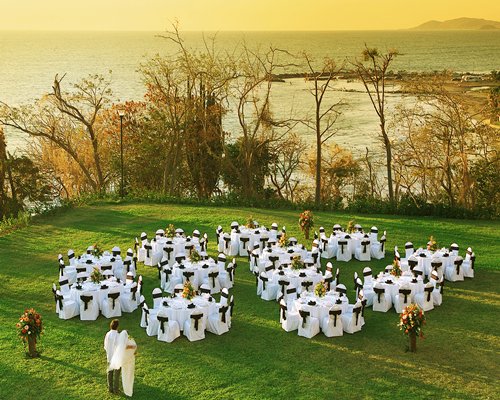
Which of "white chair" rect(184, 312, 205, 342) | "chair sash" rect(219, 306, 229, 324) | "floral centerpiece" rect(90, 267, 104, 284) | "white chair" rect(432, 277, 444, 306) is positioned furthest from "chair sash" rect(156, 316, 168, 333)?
"white chair" rect(432, 277, 444, 306)

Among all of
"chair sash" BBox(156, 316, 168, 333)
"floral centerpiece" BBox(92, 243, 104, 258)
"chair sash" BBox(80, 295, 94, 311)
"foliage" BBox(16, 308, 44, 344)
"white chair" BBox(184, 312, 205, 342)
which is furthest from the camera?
"floral centerpiece" BBox(92, 243, 104, 258)

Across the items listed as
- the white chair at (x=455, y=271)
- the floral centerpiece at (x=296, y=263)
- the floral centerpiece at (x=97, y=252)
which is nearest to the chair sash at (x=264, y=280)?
the floral centerpiece at (x=296, y=263)

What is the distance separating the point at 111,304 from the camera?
1816 centimetres

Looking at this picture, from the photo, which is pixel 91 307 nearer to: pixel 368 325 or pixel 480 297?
pixel 368 325

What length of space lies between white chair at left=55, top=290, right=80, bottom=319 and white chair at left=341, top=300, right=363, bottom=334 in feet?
23.8

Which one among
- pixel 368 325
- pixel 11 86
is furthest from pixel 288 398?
pixel 11 86

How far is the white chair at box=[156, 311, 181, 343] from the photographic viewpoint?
53.8ft

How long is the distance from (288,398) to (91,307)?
22.1 feet

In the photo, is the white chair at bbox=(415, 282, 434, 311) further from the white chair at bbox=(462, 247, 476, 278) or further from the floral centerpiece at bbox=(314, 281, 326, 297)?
the white chair at bbox=(462, 247, 476, 278)

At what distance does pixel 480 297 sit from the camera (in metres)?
19.7

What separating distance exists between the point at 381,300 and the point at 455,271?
3749 millimetres

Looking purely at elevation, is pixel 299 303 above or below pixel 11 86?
below

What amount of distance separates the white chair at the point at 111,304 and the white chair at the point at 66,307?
0.74 meters

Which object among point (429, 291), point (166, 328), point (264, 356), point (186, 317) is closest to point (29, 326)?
point (166, 328)
